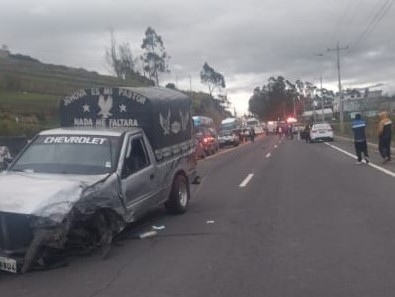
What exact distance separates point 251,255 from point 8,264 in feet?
9.47

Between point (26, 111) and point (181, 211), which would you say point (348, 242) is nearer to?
point (181, 211)

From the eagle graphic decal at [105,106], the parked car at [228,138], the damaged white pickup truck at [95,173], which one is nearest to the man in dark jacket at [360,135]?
the damaged white pickup truck at [95,173]

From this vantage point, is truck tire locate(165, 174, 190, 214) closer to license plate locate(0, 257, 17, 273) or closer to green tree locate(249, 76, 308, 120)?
license plate locate(0, 257, 17, 273)

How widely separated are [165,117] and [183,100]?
1.56m

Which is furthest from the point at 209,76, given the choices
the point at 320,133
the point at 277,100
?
the point at 320,133

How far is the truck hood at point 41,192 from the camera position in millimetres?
7777

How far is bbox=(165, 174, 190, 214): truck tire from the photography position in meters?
12.3

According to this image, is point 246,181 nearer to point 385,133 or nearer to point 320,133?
point 385,133

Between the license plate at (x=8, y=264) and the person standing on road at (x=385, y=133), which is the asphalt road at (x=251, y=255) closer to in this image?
the license plate at (x=8, y=264)

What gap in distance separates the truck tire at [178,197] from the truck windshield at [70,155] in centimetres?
221

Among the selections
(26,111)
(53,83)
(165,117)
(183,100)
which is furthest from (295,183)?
(53,83)

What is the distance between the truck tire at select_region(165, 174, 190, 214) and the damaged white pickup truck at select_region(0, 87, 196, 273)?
19mm

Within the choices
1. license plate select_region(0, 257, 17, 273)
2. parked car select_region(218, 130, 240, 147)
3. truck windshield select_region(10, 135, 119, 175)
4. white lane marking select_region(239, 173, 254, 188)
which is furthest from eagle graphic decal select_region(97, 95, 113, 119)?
parked car select_region(218, 130, 240, 147)

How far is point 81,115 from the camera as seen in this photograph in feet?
39.9
